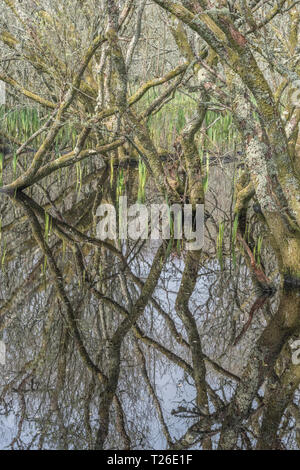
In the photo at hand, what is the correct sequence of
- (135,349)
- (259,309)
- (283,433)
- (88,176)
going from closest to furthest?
1. (283,433)
2. (135,349)
3. (259,309)
4. (88,176)

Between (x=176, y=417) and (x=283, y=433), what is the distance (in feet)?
1.62

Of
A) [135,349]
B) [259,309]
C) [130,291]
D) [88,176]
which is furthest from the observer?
[88,176]

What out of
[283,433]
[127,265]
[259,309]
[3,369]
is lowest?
[283,433]

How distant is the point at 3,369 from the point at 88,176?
6583 millimetres

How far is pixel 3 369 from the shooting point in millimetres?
3379

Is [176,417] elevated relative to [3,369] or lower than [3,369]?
lower

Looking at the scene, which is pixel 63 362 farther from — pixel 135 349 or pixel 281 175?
pixel 281 175

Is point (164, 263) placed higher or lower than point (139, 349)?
higher

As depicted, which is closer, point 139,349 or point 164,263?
point 139,349

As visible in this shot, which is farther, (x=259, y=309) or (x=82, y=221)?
(x=82, y=221)

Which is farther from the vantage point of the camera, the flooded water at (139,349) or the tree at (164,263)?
the tree at (164,263)

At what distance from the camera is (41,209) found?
24.0ft

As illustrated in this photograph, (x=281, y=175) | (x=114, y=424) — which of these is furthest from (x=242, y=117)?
(x=114, y=424)

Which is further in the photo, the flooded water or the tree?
the tree
